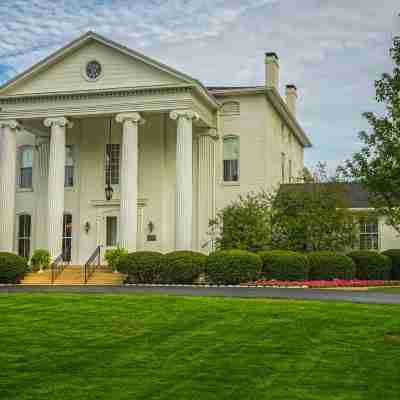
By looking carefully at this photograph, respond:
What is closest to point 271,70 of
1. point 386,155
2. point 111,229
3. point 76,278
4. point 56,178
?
point 111,229

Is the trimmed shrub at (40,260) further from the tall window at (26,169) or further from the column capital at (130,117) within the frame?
the tall window at (26,169)

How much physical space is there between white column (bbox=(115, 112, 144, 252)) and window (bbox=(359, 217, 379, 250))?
11667mm

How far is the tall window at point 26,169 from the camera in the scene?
38.2m

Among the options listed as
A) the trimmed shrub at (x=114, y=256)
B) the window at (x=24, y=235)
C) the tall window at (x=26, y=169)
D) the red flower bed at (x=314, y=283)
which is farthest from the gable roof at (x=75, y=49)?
the red flower bed at (x=314, y=283)

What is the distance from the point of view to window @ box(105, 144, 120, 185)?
36.1m

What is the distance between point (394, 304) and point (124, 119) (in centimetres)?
1845

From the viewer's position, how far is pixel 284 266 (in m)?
27.9

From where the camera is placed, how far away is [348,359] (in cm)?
1007

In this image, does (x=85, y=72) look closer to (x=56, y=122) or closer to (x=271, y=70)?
(x=56, y=122)

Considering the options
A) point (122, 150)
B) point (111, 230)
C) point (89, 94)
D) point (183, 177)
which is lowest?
point (111, 230)

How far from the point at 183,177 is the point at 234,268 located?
6143 millimetres

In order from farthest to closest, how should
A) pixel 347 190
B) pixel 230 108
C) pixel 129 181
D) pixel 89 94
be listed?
pixel 347 190 < pixel 230 108 < pixel 89 94 < pixel 129 181

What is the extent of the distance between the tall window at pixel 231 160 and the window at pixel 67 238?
27.9 feet

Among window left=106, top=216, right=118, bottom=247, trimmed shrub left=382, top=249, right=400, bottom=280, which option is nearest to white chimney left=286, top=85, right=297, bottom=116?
trimmed shrub left=382, top=249, right=400, bottom=280
